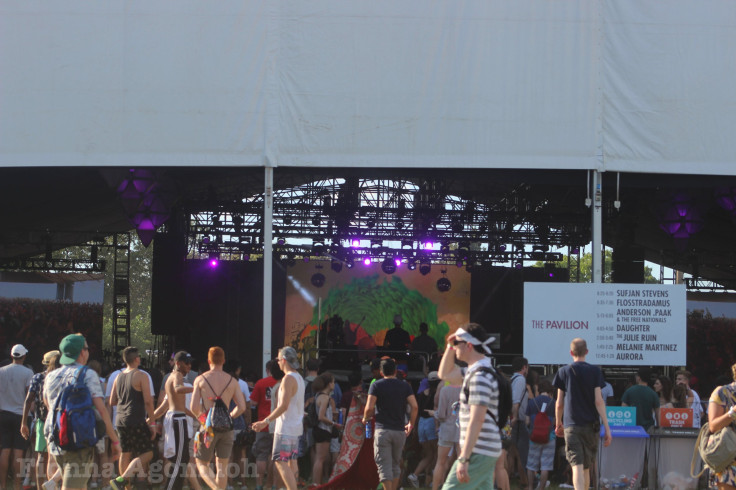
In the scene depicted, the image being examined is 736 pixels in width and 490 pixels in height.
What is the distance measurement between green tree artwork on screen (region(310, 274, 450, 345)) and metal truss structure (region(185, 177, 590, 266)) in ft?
3.00

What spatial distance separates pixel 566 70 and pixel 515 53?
2.17ft

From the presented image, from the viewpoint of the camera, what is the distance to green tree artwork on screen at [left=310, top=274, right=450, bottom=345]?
27.5 m

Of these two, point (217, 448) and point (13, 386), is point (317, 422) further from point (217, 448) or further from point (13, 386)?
point (13, 386)

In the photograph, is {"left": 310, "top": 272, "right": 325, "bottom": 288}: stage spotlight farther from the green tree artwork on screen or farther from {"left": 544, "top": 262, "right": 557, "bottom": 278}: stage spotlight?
{"left": 544, "top": 262, "right": 557, "bottom": 278}: stage spotlight

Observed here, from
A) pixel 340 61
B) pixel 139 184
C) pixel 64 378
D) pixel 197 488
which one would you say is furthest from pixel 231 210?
pixel 64 378

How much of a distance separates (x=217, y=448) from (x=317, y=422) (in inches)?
83.2

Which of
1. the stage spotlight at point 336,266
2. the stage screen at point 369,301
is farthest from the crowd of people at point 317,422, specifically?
the stage screen at point 369,301

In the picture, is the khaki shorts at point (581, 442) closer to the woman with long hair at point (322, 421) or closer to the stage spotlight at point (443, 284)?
the woman with long hair at point (322, 421)

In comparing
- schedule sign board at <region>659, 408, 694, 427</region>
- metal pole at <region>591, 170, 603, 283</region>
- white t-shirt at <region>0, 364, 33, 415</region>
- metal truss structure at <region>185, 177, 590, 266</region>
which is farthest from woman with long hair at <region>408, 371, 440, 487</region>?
metal truss structure at <region>185, 177, 590, 266</region>

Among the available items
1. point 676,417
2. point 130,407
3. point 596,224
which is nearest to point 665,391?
point 676,417

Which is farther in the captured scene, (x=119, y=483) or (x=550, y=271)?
(x=550, y=271)

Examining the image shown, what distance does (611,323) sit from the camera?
10867 mm

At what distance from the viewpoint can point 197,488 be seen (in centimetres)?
905

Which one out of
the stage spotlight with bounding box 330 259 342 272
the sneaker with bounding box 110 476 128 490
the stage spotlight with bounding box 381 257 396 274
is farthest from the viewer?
the stage spotlight with bounding box 330 259 342 272
